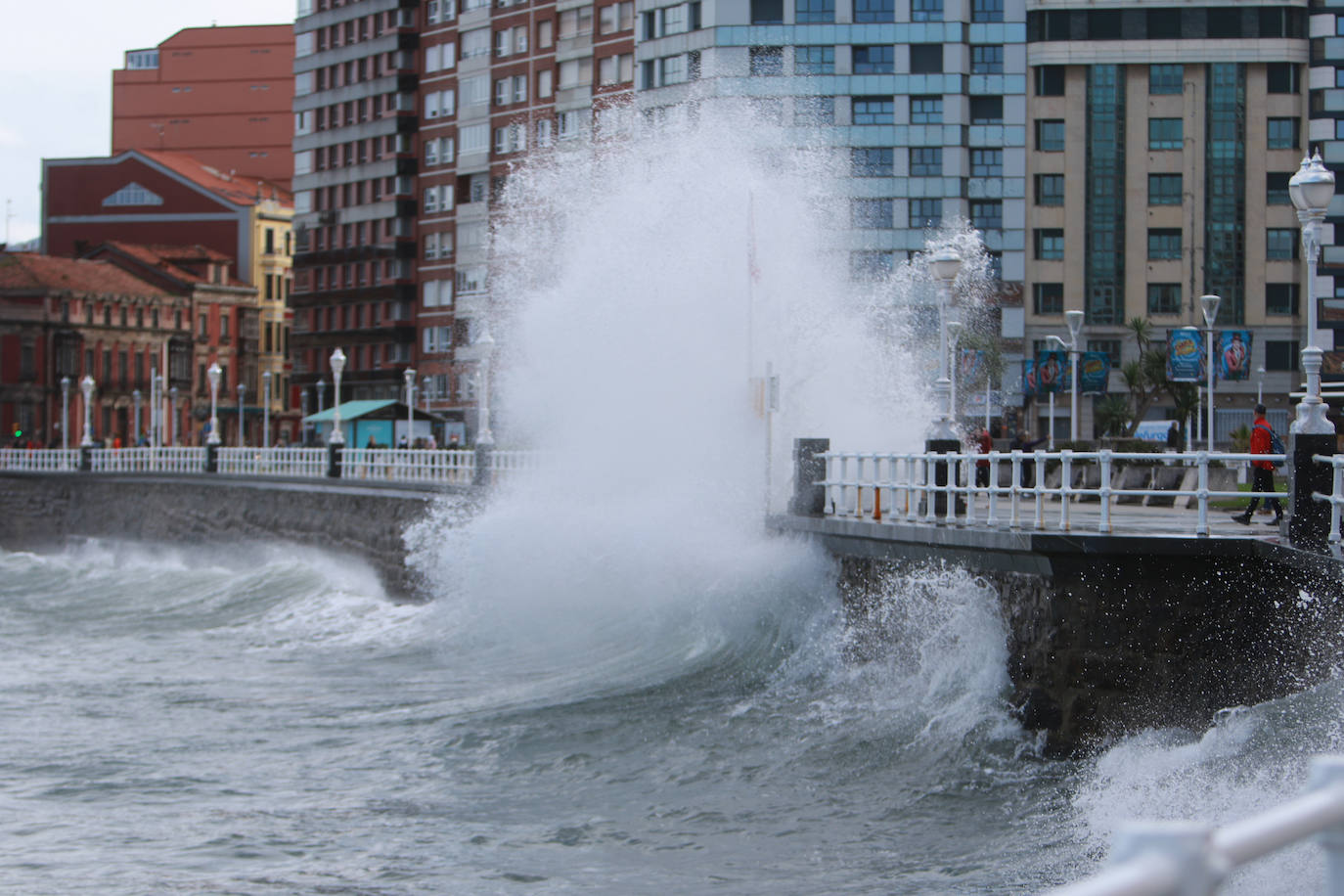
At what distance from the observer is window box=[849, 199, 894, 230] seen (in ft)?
245

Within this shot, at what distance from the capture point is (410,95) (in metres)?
90.9

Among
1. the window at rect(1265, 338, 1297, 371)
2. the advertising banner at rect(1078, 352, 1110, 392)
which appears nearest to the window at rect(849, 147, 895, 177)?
the window at rect(1265, 338, 1297, 371)

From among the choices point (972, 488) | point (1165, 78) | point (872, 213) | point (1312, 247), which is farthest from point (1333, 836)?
point (1165, 78)

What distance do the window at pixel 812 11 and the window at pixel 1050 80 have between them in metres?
8.63

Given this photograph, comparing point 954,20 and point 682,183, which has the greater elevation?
point 954,20

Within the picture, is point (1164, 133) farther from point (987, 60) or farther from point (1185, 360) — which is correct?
point (1185, 360)

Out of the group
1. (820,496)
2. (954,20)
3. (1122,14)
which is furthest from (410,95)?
(820,496)

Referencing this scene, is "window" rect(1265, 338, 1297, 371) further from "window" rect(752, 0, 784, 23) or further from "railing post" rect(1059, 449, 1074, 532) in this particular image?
"railing post" rect(1059, 449, 1074, 532)

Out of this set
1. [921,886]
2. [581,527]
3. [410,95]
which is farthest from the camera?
[410,95]

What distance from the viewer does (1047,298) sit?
7525 cm

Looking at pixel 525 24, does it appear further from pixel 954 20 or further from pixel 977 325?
pixel 977 325

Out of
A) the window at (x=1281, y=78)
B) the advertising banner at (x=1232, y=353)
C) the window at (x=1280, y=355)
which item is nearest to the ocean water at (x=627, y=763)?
the advertising banner at (x=1232, y=353)

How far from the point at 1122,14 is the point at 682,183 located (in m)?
49.8

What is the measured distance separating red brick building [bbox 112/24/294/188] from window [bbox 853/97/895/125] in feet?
164
